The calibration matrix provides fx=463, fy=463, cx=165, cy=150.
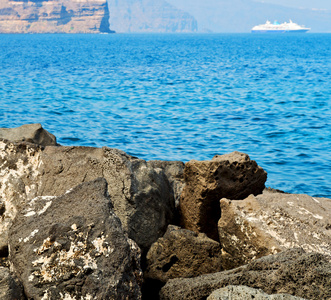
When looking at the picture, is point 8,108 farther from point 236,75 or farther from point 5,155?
point 236,75

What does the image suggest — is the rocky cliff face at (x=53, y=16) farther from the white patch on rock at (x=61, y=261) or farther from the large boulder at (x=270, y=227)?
the white patch on rock at (x=61, y=261)

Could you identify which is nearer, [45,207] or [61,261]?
[61,261]

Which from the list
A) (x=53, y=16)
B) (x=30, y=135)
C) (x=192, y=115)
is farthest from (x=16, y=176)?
(x=53, y=16)

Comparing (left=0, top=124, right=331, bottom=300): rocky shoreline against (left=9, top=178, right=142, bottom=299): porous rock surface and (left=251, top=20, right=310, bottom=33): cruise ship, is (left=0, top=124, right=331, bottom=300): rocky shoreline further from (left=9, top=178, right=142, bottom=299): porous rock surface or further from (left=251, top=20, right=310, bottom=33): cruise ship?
(left=251, top=20, right=310, bottom=33): cruise ship

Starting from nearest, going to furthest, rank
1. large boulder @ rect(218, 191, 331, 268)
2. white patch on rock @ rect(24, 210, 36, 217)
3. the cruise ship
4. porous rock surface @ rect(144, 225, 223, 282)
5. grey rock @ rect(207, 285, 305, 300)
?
grey rock @ rect(207, 285, 305, 300)
white patch on rock @ rect(24, 210, 36, 217)
large boulder @ rect(218, 191, 331, 268)
porous rock surface @ rect(144, 225, 223, 282)
the cruise ship

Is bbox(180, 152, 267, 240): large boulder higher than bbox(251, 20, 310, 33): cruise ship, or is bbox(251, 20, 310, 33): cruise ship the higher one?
bbox(251, 20, 310, 33): cruise ship

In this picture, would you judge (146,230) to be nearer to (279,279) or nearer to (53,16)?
(279,279)

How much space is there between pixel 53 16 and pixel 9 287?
16935 centimetres

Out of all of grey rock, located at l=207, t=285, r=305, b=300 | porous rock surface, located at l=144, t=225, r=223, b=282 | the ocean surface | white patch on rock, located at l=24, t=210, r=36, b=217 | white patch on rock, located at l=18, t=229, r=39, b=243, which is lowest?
the ocean surface

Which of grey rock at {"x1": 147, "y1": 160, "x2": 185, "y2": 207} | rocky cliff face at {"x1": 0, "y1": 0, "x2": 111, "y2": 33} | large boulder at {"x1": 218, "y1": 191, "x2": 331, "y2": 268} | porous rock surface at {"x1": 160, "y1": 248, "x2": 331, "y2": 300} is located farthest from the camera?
rocky cliff face at {"x1": 0, "y1": 0, "x2": 111, "y2": 33}

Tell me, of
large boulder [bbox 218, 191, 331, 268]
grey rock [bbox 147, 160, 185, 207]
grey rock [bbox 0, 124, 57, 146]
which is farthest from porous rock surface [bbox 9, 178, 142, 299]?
grey rock [bbox 0, 124, 57, 146]

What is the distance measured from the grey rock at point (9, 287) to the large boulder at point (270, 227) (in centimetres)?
196

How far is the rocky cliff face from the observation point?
157250mm

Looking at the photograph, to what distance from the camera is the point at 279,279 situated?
9.89ft
